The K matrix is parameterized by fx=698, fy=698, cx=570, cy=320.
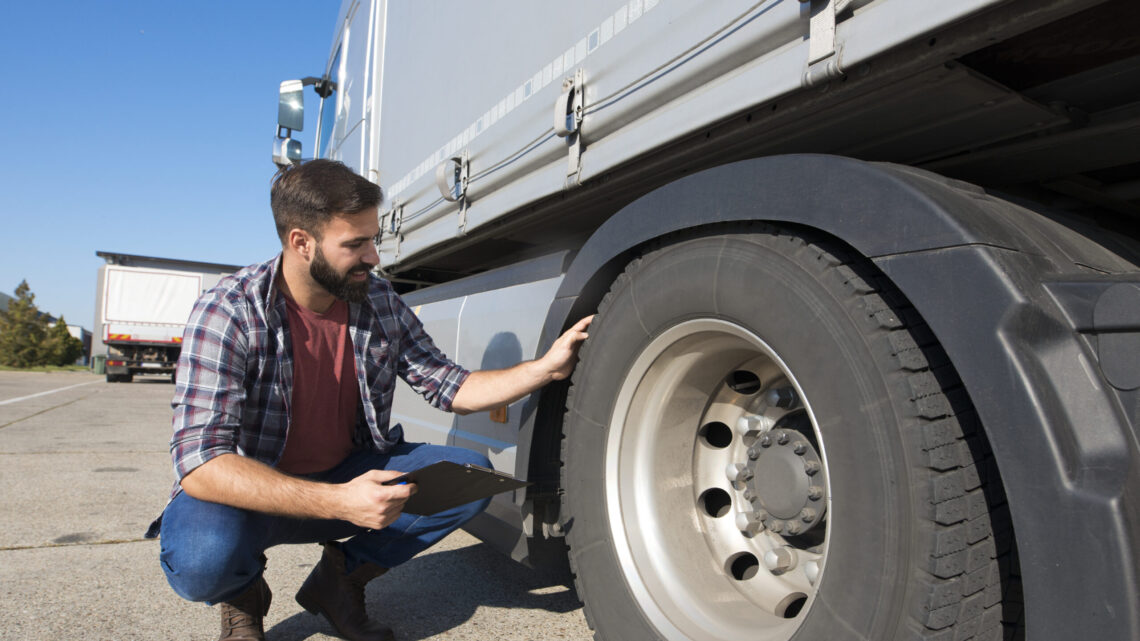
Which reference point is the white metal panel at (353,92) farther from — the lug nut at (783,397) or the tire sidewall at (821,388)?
the lug nut at (783,397)

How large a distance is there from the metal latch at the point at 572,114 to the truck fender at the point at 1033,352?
875 mm

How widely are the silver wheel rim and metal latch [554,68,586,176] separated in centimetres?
66

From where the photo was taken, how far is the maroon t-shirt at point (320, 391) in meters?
2.11

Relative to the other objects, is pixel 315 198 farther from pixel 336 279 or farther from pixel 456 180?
pixel 456 180

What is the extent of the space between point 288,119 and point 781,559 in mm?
4610

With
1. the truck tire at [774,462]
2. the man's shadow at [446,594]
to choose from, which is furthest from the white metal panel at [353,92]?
the truck tire at [774,462]

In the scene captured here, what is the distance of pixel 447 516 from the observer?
2.12 metres

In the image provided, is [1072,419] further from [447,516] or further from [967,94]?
[447,516]

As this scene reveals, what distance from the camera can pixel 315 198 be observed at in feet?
6.66

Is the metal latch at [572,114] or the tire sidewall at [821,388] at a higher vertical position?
the metal latch at [572,114]

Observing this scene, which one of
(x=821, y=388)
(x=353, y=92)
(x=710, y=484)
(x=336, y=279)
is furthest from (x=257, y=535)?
(x=353, y=92)

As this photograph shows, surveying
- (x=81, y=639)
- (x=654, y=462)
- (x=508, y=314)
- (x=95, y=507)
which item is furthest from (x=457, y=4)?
(x=95, y=507)

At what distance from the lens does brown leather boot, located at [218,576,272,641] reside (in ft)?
6.21

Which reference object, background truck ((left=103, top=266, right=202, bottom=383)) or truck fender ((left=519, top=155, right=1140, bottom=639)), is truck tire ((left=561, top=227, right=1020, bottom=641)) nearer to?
truck fender ((left=519, top=155, right=1140, bottom=639))
